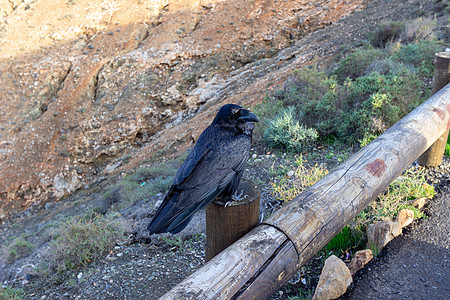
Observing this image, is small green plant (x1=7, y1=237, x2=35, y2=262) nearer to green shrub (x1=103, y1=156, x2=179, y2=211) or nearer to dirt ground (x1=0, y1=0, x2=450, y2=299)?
dirt ground (x1=0, y1=0, x2=450, y2=299)

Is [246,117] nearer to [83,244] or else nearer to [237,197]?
[237,197]

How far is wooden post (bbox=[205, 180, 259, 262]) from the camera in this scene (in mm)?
1980

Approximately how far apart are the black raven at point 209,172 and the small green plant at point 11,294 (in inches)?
111

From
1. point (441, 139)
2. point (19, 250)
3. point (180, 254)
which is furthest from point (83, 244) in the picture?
point (441, 139)

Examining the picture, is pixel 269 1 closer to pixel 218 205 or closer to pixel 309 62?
pixel 309 62

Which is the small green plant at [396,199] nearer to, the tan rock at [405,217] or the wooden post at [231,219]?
the tan rock at [405,217]

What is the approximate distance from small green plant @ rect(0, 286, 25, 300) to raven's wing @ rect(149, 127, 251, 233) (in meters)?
2.82

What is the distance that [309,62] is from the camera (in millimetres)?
10508

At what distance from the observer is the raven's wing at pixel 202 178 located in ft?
6.38

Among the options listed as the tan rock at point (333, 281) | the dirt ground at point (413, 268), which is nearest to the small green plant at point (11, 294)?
the tan rock at point (333, 281)

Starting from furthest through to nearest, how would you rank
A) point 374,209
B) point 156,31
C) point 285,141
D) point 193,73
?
point 156,31, point 193,73, point 285,141, point 374,209

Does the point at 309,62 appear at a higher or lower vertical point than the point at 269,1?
lower

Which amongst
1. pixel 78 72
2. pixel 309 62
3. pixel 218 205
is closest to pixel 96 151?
pixel 78 72

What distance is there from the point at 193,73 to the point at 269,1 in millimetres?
4711
